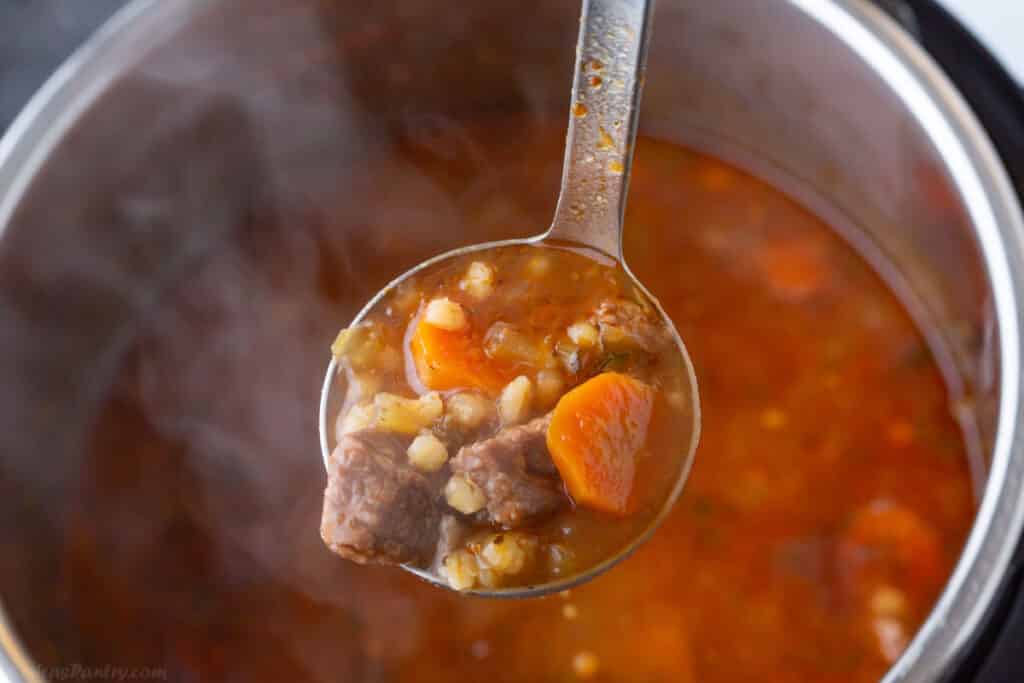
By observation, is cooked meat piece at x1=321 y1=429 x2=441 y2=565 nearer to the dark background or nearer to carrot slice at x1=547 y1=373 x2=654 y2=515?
carrot slice at x1=547 y1=373 x2=654 y2=515

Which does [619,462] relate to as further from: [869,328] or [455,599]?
[869,328]

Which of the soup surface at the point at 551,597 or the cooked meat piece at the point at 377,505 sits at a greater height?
the cooked meat piece at the point at 377,505

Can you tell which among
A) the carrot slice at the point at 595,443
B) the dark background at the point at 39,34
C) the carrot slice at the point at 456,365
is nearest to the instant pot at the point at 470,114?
the dark background at the point at 39,34

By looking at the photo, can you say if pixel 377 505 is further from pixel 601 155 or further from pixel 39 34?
pixel 39 34

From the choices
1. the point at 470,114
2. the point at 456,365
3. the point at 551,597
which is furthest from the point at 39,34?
the point at 551,597

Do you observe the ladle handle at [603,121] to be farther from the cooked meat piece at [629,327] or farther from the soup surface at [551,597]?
the soup surface at [551,597]

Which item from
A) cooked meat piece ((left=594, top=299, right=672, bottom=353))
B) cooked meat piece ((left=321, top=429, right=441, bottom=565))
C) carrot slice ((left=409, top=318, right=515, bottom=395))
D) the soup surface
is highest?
cooked meat piece ((left=594, top=299, right=672, bottom=353))

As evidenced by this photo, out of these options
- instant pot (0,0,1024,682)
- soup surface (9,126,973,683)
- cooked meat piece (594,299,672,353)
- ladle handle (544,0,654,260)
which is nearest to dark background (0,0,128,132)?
instant pot (0,0,1024,682)
